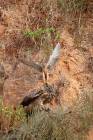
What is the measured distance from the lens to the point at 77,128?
5.23m

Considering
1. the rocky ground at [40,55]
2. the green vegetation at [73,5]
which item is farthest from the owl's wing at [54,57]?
the green vegetation at [73,5]

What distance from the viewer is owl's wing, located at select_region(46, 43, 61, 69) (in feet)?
19.5

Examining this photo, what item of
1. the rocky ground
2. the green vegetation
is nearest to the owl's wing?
the rocky ground

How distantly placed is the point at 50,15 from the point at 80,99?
4.93ft

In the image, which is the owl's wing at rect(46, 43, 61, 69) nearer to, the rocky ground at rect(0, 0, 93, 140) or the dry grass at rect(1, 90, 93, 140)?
the rocky ground at rect(0, 0, 93, 140)

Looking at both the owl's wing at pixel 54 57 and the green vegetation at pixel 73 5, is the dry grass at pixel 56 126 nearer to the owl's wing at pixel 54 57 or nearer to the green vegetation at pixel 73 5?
the owl's wing at pixel 54 57

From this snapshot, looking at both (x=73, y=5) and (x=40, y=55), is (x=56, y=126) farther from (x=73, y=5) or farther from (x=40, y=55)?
(x=73, y=5)

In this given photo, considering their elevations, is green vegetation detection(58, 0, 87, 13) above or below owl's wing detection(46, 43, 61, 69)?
above

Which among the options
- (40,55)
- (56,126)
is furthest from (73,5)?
(56,126)

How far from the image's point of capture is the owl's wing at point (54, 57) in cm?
596

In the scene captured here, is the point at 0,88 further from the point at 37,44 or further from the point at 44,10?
the point at 44,10

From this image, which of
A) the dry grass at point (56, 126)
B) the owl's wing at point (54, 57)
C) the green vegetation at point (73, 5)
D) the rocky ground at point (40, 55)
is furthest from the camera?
the green vegetation at point (73, 5)

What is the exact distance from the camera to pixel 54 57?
6027mm

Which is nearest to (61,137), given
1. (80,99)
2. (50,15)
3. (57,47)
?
(80,99)
